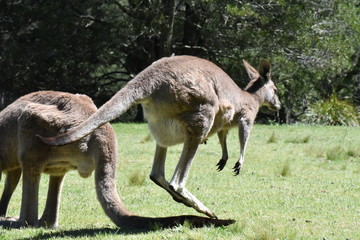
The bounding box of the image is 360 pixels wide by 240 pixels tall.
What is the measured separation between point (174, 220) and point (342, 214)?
7.59 feet

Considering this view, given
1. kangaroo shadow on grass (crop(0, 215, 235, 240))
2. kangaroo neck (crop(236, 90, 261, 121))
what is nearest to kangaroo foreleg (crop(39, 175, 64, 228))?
kangaroo shadow on grass (crop(0, 215, 235, 240))

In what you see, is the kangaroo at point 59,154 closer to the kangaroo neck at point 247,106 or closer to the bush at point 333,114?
the kangaroo neck at point 247,106

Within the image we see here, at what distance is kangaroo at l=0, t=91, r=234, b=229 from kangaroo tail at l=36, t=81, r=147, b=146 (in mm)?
579

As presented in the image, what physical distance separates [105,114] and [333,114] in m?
17.0

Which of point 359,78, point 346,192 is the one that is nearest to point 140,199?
point 346,192

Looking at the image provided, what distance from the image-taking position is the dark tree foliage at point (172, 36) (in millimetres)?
20797

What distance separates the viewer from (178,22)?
23.9 m

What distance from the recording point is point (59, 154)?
6.22 m

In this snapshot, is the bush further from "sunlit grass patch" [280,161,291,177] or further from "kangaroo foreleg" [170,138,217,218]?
"kangaroo foreleg" [170,138,217,218]

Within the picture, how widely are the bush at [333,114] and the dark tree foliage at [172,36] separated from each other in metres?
1.27

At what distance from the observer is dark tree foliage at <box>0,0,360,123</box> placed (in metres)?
20.8

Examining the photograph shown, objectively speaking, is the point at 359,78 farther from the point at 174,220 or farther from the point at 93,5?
the point at 174,220

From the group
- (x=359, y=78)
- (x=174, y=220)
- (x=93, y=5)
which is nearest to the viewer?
(x=174, y=220)

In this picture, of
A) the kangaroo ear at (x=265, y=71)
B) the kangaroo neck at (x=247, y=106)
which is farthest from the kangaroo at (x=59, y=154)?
the kangaroo ear at (x=265, y=71)
